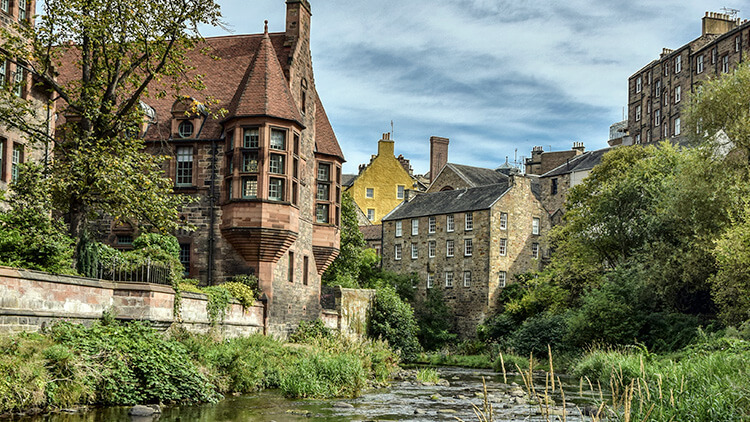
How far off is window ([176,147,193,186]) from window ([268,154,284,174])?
3.60 m

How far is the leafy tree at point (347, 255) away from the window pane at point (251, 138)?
22.0m

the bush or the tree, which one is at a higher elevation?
the tree

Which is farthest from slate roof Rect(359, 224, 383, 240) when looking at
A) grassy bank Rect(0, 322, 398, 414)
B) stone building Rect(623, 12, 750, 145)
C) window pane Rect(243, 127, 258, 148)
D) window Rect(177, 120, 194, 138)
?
grassy bank Rect(0, 322, 398, 414)

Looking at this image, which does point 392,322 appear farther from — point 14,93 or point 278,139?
point 14,93

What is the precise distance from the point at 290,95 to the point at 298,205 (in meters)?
4.56

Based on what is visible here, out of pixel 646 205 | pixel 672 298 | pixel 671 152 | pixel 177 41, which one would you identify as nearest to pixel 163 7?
pixel 177 41

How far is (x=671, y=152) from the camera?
4594 centimetres

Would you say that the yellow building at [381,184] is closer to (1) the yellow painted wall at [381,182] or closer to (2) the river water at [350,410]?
(1) the yellow painted wall at [381,182]

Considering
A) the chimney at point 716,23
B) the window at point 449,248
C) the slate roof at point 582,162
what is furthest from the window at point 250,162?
the chimney at point 716,23

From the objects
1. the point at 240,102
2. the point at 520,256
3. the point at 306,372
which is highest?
the point at 240,102

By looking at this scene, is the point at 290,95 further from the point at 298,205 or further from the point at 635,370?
the point at 635,370

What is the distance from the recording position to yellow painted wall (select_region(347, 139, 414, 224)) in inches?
3039

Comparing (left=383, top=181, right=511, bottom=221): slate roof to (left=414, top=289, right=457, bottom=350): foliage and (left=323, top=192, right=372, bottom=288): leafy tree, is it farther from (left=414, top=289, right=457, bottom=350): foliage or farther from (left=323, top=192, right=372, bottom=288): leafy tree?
(left=323, top=192, right=372, bottom=288): leafy tree

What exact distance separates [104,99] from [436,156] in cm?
5857
